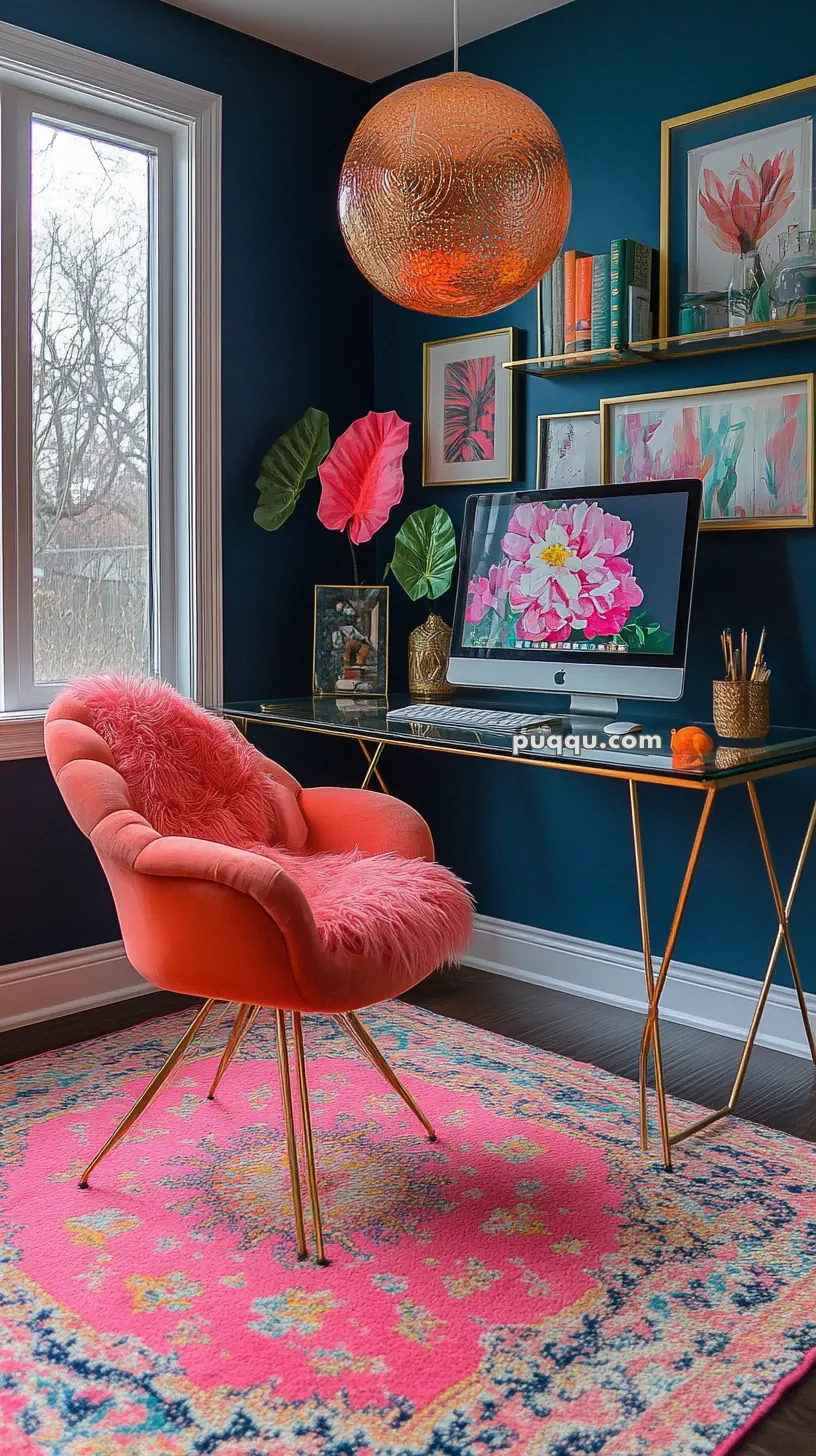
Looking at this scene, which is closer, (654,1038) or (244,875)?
(244,875)

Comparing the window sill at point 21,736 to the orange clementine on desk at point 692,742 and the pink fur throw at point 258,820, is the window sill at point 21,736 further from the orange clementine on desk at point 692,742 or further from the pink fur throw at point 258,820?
the orange clementine on desk at point 692,742

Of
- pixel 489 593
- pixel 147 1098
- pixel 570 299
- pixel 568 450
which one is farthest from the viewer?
pixel 568 450

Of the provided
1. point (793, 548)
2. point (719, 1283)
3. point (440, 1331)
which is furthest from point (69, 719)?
point (793, 548)

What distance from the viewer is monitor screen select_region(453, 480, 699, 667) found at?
105 inches

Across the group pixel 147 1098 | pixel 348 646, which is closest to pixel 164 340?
pixel 348 646

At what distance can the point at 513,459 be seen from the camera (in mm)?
3342

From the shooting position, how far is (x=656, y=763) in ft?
7.06

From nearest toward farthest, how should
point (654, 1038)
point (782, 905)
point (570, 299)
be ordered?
1. point (654, 1038)
2. point (782, 905)
3. point (570, 299)

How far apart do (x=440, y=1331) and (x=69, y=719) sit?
1243 millimetres

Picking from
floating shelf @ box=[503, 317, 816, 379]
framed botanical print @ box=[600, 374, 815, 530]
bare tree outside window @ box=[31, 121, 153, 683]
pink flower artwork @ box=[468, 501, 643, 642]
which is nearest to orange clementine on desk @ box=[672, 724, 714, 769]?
pink flower artwork @ box=[468, 501, 643, 642]

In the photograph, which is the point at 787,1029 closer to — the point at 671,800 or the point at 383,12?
the point at 671,800

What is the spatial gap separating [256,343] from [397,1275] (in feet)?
8.41

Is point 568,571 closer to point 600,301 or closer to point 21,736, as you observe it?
point 600,301

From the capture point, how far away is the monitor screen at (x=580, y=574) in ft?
8.77
